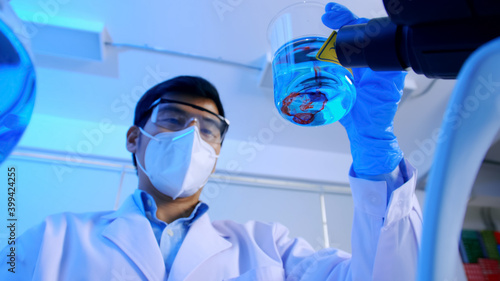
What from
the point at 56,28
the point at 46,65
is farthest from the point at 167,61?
the point at 46,65

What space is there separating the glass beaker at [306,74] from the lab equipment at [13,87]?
0.38 meters

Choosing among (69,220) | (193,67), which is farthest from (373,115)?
(193,67)

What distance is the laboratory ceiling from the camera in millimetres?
1504

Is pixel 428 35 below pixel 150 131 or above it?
below

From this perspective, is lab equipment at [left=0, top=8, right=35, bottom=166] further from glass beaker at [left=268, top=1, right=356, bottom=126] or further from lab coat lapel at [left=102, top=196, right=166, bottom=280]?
lab coat lapel at [left=102, top=196, right=166, bottom=280]

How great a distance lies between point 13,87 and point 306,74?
0.42m

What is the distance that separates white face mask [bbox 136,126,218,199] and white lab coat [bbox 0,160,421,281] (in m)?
0.11

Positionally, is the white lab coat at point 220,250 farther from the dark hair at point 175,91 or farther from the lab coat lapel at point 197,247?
the dark hair at point 175,91

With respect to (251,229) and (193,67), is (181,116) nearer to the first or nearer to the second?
(251,229)

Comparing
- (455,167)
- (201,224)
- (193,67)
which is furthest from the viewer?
(193,67)

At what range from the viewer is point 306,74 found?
0.56 meters

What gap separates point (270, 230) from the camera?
1.10 metres

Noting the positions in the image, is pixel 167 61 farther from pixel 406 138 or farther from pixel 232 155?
pixel 406 138

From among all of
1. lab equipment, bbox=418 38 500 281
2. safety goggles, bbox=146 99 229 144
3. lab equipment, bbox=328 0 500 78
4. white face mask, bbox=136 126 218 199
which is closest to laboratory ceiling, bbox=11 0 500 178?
safety goggles, bbox=146 99 229 144
